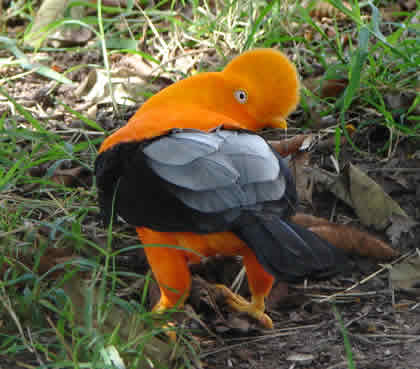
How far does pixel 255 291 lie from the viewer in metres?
2.04

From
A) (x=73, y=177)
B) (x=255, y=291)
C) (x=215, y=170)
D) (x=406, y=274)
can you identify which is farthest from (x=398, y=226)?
(x=73, y=177)

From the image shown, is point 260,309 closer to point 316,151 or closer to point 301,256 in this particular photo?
point 301,256

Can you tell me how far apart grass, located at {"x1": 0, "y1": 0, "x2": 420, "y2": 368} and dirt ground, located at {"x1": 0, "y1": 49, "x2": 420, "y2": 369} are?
0.59ft

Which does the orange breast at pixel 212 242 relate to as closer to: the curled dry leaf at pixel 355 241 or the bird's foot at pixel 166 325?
the bird's foot at pixel 166 325

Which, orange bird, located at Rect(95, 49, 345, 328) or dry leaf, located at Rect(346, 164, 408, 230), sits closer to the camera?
orange bird, located at Rect(95, 49, 345, 328)

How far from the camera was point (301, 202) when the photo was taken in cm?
269

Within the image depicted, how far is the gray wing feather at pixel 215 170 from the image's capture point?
176cm

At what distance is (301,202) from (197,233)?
1.01 metres

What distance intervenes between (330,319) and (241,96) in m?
0.88

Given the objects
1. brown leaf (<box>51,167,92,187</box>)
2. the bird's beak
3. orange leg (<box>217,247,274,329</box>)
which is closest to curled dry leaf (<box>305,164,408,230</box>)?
the bird's beak

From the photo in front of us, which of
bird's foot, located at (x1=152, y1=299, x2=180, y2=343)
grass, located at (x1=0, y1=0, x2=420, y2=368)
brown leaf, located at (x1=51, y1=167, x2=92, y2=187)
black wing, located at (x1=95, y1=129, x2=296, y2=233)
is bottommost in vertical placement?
brown leaf, located at (x1=51, y1=167, x2=92, y2=187)

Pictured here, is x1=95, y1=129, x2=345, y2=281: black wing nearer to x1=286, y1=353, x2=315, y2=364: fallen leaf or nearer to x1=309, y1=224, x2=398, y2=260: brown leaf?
x1=286, y1=353, x2=315, y2=364: fallen leaf

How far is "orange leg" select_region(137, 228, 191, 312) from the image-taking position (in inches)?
75.6

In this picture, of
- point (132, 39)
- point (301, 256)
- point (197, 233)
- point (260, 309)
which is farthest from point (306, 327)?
point (132, 39)
